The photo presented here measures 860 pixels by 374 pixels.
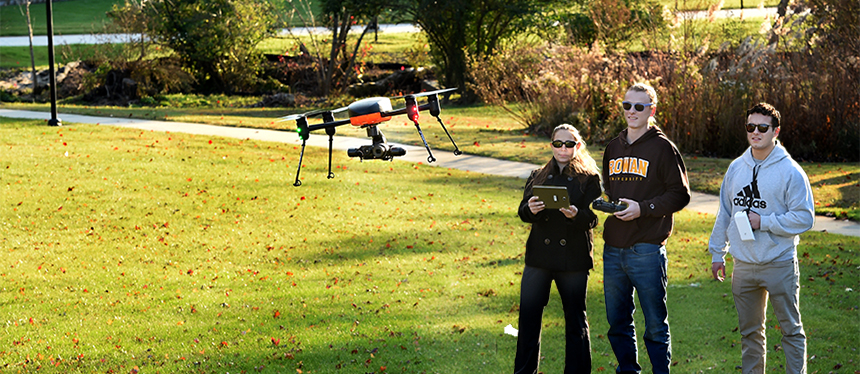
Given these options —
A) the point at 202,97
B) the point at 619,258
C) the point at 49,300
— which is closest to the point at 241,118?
the point at 202,97

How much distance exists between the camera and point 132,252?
423 inches

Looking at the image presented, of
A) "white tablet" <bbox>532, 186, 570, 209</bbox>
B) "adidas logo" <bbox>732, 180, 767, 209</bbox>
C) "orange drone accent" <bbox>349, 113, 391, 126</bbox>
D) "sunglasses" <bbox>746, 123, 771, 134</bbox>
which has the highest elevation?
"orange drone accent" <bbox>349, 113, 391, 126</bbox>

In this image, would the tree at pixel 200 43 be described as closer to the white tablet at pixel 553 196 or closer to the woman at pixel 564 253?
the woman at pixel 564 253

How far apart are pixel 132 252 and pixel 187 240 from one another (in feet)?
2.80

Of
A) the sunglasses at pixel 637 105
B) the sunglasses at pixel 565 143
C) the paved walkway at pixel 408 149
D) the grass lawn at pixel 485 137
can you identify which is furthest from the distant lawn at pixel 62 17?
the sunglasses at pixel 565 143

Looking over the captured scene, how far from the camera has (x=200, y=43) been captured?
3078 cm

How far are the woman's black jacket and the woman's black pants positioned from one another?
0.31ft

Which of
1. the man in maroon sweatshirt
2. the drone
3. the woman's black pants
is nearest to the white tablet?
the man in maroon sweatshirt

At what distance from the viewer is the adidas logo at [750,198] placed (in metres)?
4.96

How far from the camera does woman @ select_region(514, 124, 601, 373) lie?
518cm

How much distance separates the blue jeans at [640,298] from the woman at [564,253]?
19 cm

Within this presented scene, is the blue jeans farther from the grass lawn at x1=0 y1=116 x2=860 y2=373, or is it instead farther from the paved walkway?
the paved walkway

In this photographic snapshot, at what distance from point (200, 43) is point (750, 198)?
94.2 feet

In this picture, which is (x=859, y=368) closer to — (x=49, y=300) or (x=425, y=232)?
(x=425, y=232)
